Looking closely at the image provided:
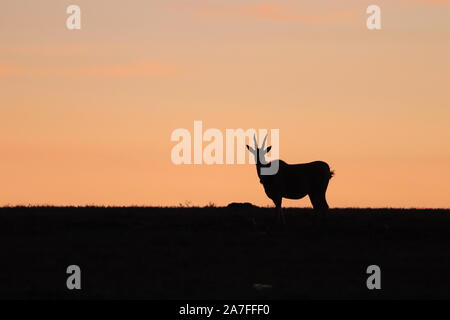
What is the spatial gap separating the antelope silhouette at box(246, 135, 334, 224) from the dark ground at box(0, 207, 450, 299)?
80 cm

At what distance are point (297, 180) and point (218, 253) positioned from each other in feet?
34.4

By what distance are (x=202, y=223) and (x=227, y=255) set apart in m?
6.71

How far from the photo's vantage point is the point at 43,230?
32656mm

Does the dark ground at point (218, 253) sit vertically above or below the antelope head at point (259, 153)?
below

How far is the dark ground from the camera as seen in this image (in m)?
22.4

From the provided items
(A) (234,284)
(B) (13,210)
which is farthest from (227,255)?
(B) (13,210)

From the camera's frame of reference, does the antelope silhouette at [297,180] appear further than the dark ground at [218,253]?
Yes

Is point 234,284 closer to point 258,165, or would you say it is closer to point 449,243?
point 449,243

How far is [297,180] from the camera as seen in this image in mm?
37219

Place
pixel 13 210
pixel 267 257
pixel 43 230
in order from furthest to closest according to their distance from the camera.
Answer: pixel 13 210, pixel 43 230, pixel 267 257

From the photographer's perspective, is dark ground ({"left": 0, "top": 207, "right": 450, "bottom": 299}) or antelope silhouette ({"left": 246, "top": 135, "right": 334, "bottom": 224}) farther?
antelope silhouette ({"left": 246, "top": 135, "right": 334, "bottom": 224})

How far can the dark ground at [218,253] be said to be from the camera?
22359 mm

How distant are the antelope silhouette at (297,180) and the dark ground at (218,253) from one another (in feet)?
2.64

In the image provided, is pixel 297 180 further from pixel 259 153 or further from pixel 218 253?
pixel 218 253
